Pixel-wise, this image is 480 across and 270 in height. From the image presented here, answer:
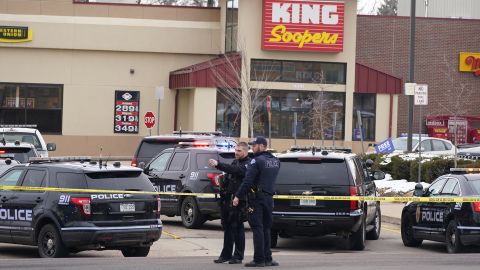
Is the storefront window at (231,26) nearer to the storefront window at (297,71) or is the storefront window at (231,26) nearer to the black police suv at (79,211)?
the storefront window at (297,71)

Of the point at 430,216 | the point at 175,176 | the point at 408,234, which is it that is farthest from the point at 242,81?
the point at 430,216

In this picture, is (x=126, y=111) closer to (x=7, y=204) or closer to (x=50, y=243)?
(x=7, y=204)

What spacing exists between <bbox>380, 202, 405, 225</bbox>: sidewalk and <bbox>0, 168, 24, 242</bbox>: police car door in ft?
35.5

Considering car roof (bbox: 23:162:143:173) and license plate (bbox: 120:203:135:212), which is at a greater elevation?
car roof (bbox: 23:162:143:173)

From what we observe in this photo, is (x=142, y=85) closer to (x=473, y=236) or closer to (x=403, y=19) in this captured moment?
(x=403, y=19)

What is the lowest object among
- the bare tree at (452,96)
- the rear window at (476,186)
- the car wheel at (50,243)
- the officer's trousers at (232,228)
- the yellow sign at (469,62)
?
the car wheel at (50,243)

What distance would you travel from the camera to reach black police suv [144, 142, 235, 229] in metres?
21.0

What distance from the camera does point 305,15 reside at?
47.3m

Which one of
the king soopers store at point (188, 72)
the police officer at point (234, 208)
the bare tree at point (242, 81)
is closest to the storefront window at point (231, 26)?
the king soopers store at point (188, 72)

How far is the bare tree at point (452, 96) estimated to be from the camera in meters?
56.4

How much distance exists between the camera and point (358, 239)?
18000 millimetres

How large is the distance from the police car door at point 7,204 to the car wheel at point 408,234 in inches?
281

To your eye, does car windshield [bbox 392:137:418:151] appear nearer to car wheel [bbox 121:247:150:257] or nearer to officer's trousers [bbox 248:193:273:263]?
car wheel [bbox 121:247:150:257]

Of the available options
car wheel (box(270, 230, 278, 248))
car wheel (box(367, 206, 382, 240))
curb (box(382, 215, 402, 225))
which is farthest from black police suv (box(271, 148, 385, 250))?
curb (box(382, 215, 402, 225))
